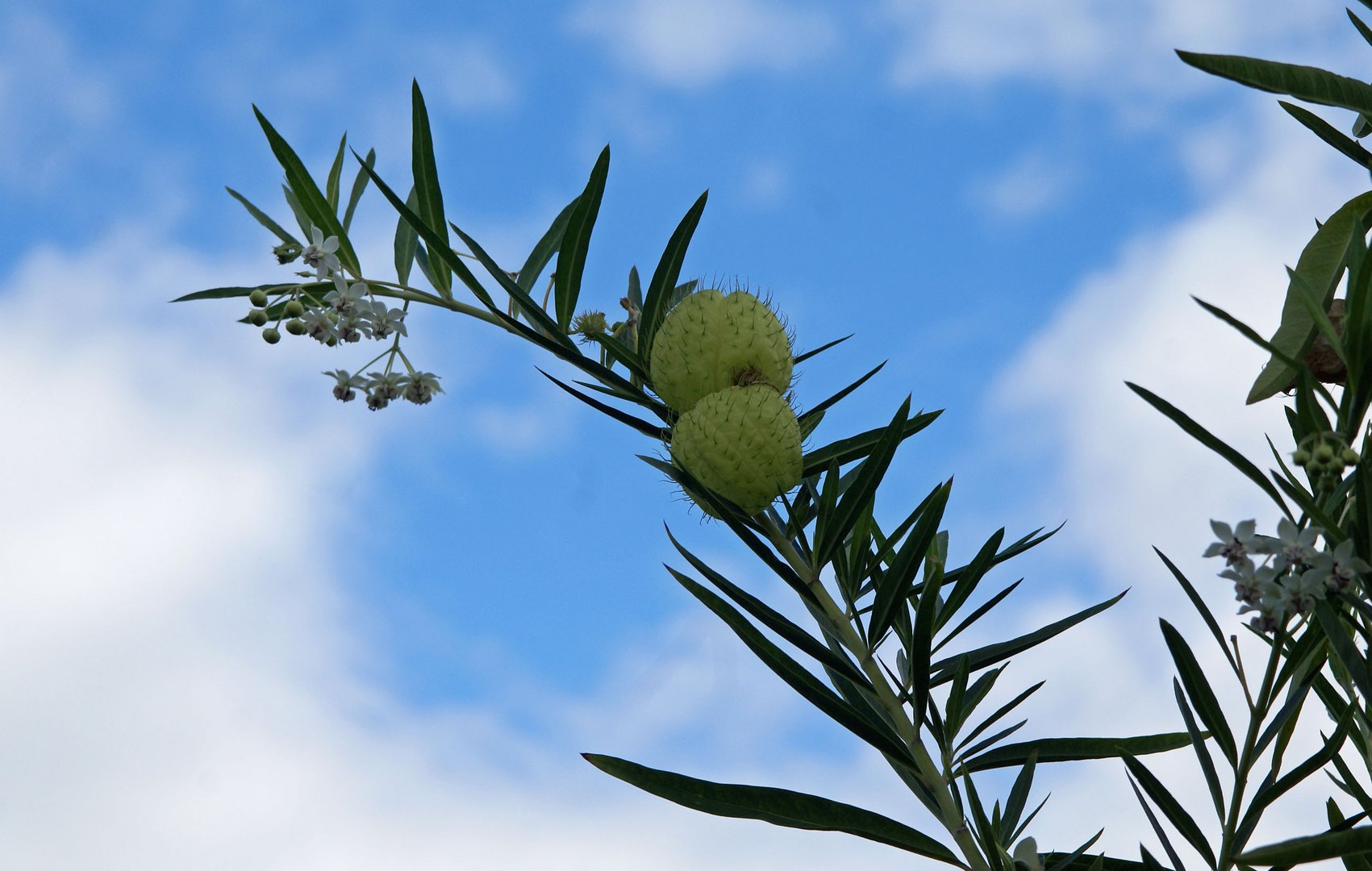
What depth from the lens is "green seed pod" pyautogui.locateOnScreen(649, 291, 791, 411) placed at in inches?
68.7

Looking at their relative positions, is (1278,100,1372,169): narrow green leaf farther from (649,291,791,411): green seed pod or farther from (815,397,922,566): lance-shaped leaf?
(649,291,791,411): green seed pod

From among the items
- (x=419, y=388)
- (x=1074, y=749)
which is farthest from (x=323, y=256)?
(x=1074, y=749)

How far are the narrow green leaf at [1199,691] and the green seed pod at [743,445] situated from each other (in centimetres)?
54

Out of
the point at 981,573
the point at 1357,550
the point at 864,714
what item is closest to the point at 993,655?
the point at 981,573

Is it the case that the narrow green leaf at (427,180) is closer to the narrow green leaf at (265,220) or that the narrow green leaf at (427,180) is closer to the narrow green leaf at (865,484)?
the narrow green leaf at (265,220)

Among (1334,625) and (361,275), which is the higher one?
(361,275)

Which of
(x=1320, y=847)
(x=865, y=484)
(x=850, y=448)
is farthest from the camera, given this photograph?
(x=850, y=448)

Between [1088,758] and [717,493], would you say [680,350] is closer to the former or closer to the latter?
[717,493]

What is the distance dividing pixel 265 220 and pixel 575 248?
2.07 feet

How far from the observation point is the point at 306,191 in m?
2.08

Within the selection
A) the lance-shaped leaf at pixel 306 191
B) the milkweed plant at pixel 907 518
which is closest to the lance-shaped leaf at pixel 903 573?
the milkweed plant at pixel 907 518

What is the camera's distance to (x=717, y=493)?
1665 millimetres

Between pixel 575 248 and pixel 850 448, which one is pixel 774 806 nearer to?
pixel 850 448

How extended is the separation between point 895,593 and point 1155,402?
57 cm
